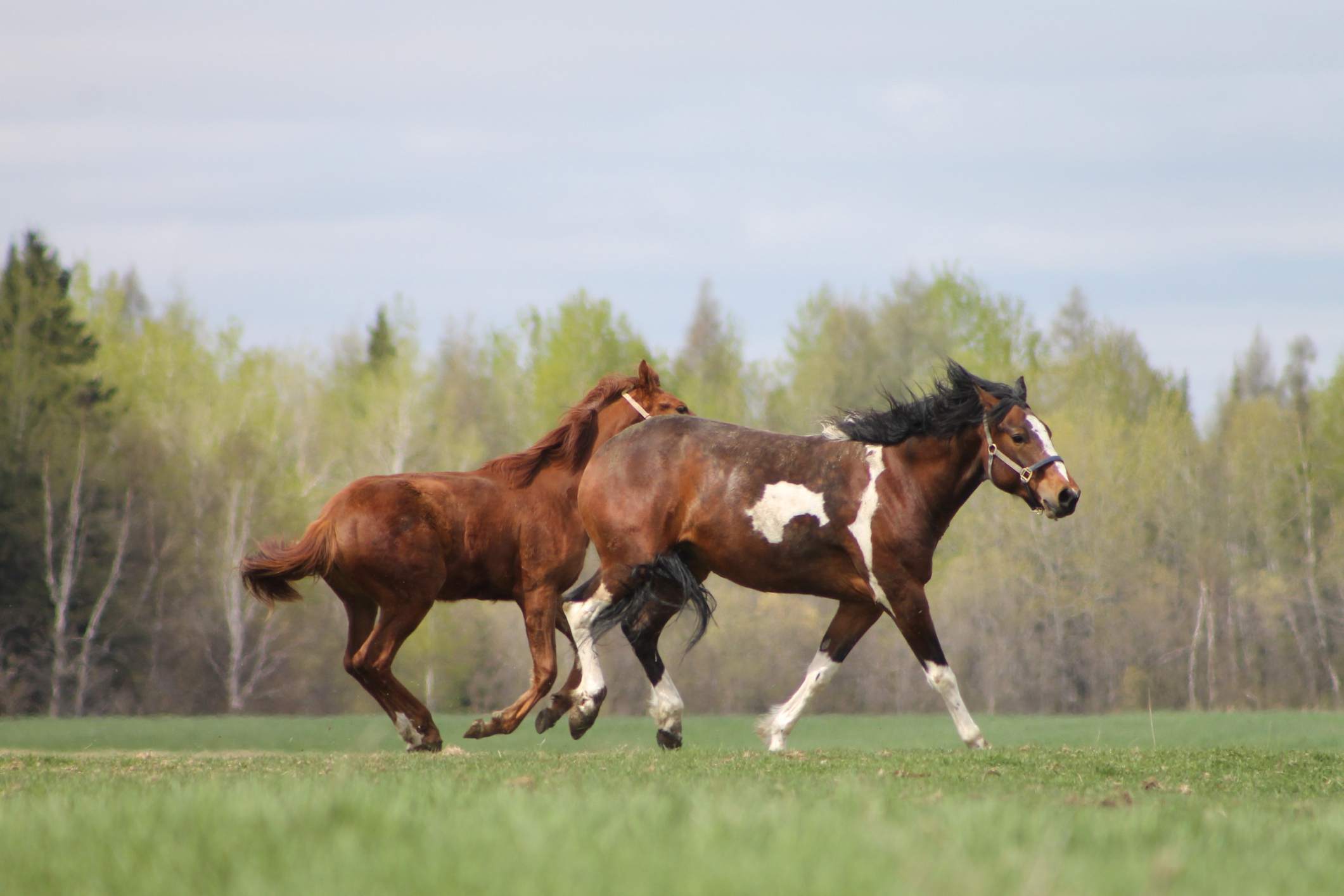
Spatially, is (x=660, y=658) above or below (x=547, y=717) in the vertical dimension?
above

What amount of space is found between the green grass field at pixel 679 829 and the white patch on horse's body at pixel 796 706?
2.09m

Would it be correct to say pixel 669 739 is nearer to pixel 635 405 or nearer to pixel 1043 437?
pixel 635 405

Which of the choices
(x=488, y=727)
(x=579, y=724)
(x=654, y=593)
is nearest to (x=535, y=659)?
(x=488, y=727)

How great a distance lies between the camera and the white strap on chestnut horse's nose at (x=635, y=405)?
12328 millimetres

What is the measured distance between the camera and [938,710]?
41.0m

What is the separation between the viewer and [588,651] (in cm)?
1044

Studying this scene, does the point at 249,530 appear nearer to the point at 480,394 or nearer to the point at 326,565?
the point at 480,394

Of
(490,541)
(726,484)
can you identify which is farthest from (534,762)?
(490,541)

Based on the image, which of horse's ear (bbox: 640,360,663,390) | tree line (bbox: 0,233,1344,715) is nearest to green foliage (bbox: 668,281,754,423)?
tree line (bbox: 0,233,1344,715)

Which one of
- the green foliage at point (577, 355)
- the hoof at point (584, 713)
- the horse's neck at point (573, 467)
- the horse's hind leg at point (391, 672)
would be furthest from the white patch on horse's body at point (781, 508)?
the green foliage at point (577, 355)

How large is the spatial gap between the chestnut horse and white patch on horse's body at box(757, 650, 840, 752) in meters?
1.79

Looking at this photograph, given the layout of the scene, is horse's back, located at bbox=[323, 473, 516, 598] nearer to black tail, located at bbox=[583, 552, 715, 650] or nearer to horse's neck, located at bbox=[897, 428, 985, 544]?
black tail, located at bbox=[583, 552, 715, 650]

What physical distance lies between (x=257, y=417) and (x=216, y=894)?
4020 cm

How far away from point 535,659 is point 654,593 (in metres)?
1.47
